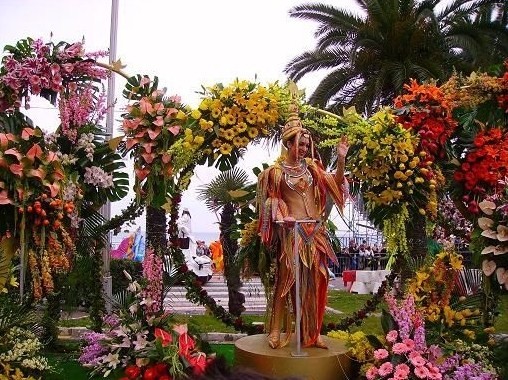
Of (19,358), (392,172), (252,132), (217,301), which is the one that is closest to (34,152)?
(19,358)

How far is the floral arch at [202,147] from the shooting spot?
5051mm

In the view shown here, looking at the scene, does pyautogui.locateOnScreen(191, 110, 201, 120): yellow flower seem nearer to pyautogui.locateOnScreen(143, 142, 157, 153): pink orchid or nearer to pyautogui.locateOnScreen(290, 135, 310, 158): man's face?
pyautogui.locateOnScreen(143, 142, 157, 153): pink orchid

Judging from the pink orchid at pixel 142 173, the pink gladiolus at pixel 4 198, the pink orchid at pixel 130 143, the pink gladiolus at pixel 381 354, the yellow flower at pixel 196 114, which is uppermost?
the yellow flower at pixel 196 114

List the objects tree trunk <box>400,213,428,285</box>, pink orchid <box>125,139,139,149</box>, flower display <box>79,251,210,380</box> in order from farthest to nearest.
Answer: tree trunk <box>400,213,428,285</box>, pink orchid <box>125,139,139,149</box>, flower display <box>79,251,210,380</box>

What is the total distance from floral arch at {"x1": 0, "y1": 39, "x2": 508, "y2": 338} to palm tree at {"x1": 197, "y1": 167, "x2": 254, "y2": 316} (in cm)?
156

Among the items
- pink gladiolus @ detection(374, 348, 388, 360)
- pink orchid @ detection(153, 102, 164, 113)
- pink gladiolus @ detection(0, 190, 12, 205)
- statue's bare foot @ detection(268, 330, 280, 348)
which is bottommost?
pink gladiolus @ detection(374, 348, 388, 360)

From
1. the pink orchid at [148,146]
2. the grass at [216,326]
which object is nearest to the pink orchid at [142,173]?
the pink orchid at [148,146]

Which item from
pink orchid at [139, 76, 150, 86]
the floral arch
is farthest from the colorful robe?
pink orchid at [139, 76, 150, 86]

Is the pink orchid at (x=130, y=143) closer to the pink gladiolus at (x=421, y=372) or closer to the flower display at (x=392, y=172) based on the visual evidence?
the flower display at (x=392, y=172)

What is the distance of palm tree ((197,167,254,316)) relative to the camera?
904cm

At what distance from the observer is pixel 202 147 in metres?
5.48

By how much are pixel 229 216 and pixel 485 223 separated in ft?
22.6

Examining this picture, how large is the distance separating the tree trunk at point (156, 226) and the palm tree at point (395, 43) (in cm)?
844

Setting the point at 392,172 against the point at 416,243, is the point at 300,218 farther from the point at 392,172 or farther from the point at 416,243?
the point at 416,243
